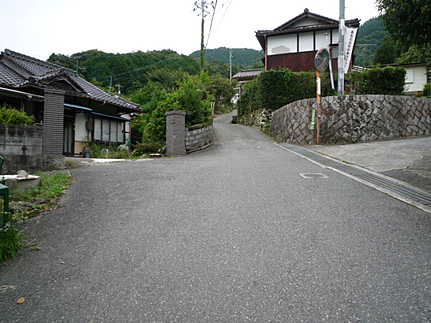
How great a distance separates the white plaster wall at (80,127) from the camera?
13.2 m

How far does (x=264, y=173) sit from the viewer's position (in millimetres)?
6035

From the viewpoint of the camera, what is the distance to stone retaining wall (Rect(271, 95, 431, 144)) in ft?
37.0

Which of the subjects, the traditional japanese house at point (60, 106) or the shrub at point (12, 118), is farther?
the traditional japanese house at point (60, 106)

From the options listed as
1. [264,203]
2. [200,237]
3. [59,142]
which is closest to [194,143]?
[59,142]

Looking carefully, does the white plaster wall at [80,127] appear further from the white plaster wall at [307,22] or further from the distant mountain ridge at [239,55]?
the distant mountain ridge at [239,55]

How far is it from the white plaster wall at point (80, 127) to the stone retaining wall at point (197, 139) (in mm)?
6145

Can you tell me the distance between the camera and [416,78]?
81.0ft

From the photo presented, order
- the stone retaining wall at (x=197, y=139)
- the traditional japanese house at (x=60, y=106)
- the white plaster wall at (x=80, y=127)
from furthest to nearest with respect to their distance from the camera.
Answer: the white plaster wall at (x=80, y=127), the stone retaining wall at (x=197, y=139), the traditional japanese house at (x=60, y=106)

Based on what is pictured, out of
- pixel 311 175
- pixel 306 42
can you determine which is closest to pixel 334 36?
pixel 306 42

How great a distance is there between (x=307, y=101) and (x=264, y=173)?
7543mm

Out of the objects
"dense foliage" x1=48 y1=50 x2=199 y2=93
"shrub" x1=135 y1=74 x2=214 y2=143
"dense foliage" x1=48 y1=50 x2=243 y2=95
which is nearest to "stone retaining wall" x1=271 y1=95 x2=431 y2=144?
"shrub" x1=135 y1=74 x2=214 y2=143

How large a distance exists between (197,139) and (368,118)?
728 cm

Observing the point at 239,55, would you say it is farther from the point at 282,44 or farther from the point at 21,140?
the point at 21,140

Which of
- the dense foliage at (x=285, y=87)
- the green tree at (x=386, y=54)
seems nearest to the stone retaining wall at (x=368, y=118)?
the dense foliage at (x=285, y=87)
